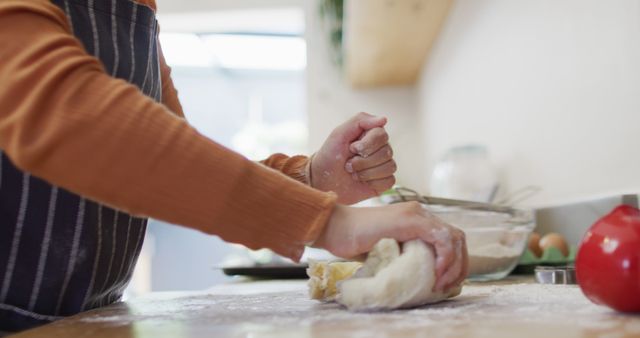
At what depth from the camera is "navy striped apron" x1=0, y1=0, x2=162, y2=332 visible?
2.46ft

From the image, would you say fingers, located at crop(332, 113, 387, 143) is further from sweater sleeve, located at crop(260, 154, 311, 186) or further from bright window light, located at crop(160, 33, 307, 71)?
bright window light, located at crop(160, 33, 307, 71)

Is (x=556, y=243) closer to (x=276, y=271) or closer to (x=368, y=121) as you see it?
(x=368, y=121)

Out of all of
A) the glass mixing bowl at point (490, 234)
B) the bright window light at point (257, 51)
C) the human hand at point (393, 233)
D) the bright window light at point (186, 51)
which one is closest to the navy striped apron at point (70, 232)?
the human hand at point (393, 233)

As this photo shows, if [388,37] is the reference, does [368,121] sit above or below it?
below

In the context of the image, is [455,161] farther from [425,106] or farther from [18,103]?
[18,103]

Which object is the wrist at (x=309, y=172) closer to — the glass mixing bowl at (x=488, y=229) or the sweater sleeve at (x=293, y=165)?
the sweater sleeve at (x=293, y=165)

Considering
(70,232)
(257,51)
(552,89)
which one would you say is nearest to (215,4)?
(257,51)

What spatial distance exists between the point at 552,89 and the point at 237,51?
389cm

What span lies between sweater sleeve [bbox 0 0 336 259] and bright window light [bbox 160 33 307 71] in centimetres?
347

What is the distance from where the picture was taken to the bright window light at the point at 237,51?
4.39 m

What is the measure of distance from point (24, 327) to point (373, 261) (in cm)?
42

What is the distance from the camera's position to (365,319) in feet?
2.16

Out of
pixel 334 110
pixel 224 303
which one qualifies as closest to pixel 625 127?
pixel 224 303

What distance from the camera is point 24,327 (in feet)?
2.55
